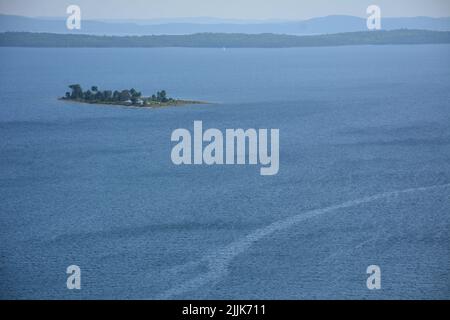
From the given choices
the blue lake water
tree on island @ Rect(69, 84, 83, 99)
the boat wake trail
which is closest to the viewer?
the boat wake trail

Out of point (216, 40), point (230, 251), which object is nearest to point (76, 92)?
point (216, 40)

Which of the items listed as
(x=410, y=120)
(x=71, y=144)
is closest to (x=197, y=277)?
(x=71, y=144)

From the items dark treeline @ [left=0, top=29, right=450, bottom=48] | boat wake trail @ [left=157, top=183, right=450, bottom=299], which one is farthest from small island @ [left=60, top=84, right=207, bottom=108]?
boat wake trail @ [left=157, top=183, right=450, bottom=299]

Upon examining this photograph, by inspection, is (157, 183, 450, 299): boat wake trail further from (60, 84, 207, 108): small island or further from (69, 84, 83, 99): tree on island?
(69, 84, 83, 99): tree on island

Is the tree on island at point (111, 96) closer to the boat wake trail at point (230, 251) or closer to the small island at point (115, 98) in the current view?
the small island at point (115, 98)

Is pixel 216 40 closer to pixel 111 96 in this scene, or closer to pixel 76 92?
pixel 111 96
